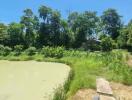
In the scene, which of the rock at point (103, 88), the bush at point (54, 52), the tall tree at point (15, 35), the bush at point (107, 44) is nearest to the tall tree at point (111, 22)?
the bush at point (107, 44)

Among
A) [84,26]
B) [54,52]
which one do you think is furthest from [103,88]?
[84,26]

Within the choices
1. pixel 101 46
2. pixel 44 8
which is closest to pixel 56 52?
pixel 101 46

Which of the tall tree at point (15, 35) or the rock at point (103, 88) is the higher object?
the tall tree at point (15, 35)

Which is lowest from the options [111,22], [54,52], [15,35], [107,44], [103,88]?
[103,88]

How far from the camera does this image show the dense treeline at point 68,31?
33781mm

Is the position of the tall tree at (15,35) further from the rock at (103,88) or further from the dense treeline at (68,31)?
the rock at (103,88)

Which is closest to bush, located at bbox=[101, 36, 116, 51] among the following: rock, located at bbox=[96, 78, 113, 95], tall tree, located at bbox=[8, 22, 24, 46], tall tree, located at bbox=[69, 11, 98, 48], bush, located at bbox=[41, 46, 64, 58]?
tall tree, located at bbox=[69, 11, 98, 48]

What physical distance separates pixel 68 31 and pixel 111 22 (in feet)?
21.6

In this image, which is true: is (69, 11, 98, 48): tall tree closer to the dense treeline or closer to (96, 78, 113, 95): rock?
the dense treeline

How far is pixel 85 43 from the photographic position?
3703 cm

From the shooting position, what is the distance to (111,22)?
131 ft

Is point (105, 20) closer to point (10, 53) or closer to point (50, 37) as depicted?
point (50, 37)

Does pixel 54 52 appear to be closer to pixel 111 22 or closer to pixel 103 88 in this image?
pixel 111 22

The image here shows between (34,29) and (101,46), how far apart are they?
7.90m
